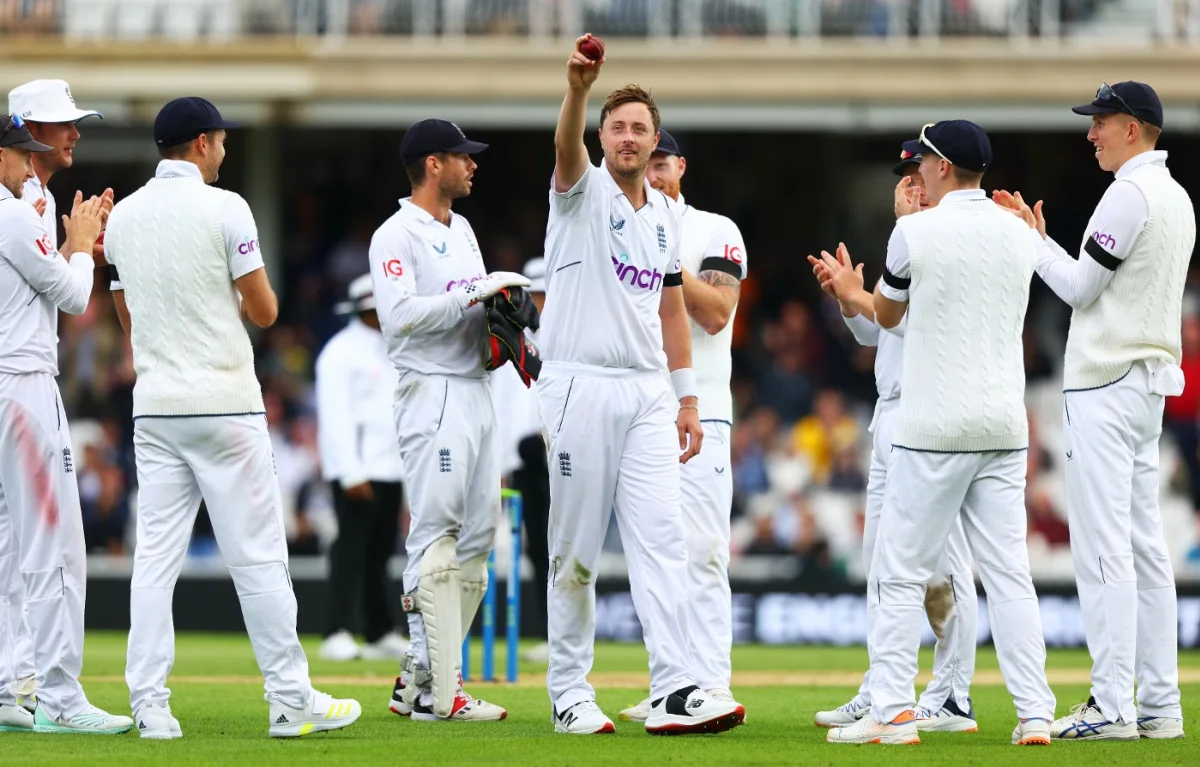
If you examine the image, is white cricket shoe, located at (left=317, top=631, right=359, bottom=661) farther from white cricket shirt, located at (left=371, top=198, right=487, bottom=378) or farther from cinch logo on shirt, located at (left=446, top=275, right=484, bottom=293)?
cinch logo on shirt, located at (left=446, top=275, right=484, bottom=293)

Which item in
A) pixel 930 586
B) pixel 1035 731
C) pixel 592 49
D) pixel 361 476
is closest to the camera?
pixel 592 49

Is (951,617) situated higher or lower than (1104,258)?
lower

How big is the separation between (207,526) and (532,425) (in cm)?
748

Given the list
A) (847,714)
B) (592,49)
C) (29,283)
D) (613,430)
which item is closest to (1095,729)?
(847,714)

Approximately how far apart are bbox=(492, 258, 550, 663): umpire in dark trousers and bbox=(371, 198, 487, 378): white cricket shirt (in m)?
4.14

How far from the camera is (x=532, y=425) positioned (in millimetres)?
12695

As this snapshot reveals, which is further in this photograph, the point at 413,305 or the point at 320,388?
the point at 320,388

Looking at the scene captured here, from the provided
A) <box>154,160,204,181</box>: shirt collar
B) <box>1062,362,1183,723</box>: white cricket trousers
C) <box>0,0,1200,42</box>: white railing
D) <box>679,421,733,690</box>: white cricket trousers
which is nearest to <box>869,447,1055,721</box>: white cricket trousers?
<box>1062,362,1183,723</box>: white cricket trousers

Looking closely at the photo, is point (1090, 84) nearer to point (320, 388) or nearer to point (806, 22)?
point (806, 22)

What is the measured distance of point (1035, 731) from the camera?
7262 mm

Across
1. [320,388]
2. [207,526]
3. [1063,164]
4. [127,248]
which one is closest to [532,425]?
[320,388]

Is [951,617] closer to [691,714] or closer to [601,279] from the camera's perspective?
[691,714]

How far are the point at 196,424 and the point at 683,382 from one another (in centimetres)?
219

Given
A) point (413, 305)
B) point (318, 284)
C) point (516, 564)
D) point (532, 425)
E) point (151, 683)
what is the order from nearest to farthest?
1. point (151, 683)
2. point (413, 305)
3. point (516, 564)
4. point (532, 425)
5. point (318, 284)
